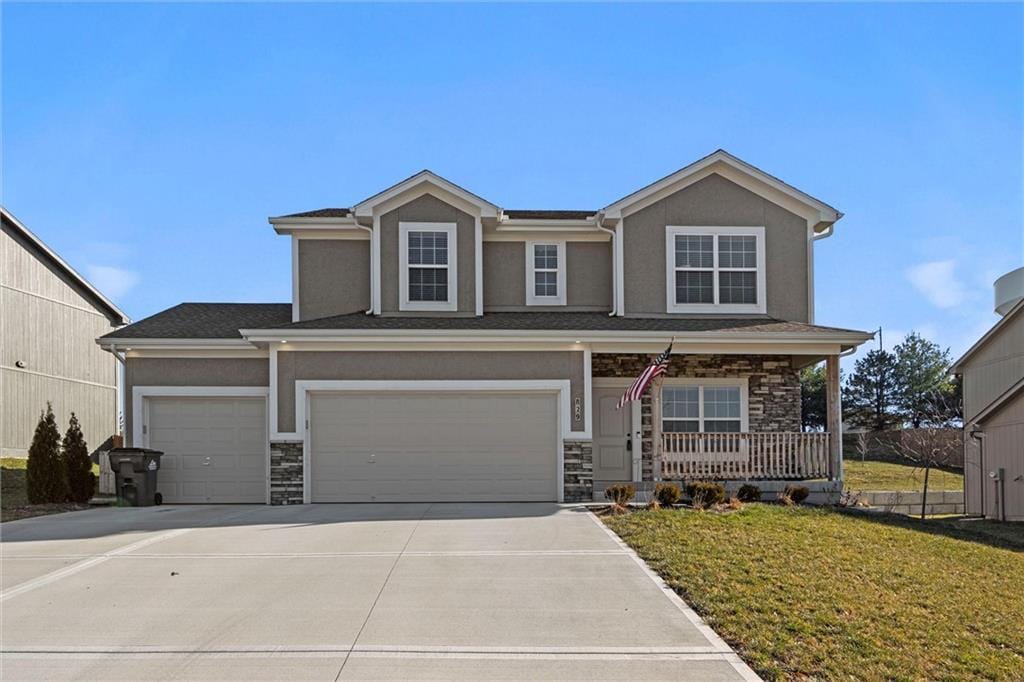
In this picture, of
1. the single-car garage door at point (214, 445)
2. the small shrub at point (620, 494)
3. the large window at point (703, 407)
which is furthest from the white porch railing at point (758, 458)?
the single-car garage door at point (214, 445)

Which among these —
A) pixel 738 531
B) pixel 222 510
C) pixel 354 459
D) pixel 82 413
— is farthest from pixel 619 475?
pixel 82 413

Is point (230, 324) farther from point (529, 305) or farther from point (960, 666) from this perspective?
point (960, 666)

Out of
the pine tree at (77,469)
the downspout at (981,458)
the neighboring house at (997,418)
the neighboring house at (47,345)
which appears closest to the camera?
the pine tree at (77,469)

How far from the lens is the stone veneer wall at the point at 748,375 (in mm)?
18359

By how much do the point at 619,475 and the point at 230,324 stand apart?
8416 mm

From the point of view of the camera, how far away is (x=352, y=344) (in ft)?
54.1

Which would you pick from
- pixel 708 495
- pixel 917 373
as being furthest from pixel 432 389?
pixel 917 373

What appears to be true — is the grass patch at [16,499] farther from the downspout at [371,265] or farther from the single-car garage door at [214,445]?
the downspout at [371,265]

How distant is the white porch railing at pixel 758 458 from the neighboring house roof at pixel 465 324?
6.57ft

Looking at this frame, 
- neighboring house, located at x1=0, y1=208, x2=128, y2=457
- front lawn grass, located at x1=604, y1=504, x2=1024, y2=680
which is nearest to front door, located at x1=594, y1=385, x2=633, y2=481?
front lawn grass, located at x1=604, y1=504, x2=1024, y2=680

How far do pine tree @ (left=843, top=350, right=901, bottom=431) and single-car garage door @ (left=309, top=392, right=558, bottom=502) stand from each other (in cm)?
3113

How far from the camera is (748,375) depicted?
18.6 m

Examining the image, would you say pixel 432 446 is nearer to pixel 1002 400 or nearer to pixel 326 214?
pixel 326 214

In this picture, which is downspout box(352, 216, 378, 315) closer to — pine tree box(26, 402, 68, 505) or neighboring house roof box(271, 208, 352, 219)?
neighboring house roof box(271, 208, 352, 219)
